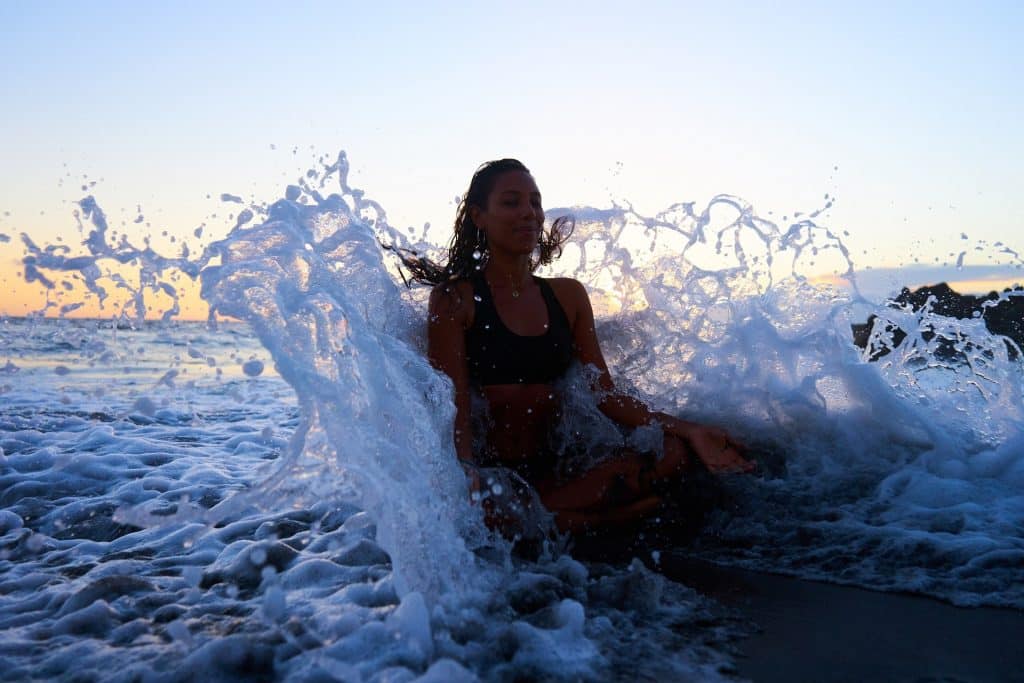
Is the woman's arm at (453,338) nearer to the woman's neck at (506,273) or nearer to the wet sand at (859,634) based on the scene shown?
the woman's neck at (506,273)

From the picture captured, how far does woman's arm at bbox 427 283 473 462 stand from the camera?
3.75m

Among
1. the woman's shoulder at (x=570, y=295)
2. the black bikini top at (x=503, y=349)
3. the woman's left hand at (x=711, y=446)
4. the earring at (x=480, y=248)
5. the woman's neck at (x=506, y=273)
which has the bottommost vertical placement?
the woman's left hand at (x=711, y=446)

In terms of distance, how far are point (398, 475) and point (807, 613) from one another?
1383 mm

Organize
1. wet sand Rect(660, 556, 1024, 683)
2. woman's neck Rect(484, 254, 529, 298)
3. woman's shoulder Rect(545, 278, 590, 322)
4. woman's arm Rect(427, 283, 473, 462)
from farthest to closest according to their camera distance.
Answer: woman's shoulder Rect(545, 278, 590, 322) < woman's neck Rect(484, 254, 529, 298) < woman's arm Rect(427, 283, 473, 462) < wet sand Rect(660, 556, 1024, 683)

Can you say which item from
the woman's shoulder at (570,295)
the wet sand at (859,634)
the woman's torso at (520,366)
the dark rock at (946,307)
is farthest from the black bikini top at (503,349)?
the dark rock at (946,307)

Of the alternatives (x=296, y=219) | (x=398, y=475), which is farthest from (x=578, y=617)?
(x=296, y=219)

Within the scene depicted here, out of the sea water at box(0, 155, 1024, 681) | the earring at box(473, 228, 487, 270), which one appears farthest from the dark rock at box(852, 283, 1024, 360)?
the earring at box(473, 228, 487, 270)

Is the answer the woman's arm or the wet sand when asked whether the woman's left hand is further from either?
the woman's arm

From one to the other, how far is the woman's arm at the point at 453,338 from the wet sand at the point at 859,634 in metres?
1.18

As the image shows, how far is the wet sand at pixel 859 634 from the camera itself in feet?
7.32

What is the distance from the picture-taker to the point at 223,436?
6.01 meters

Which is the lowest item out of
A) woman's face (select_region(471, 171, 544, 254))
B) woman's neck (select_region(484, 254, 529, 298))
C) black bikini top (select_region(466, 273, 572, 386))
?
black bikini top (select_region(466, 273, 572, 386))

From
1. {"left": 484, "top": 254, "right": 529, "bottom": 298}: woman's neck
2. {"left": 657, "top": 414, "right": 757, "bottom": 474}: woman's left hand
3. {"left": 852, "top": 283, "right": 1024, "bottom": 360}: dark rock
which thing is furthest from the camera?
{"left": 852, "top": 283, "right": 1024, "bottom": 360}: dark rock

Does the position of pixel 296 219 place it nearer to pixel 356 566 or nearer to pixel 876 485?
pixel 356 566
